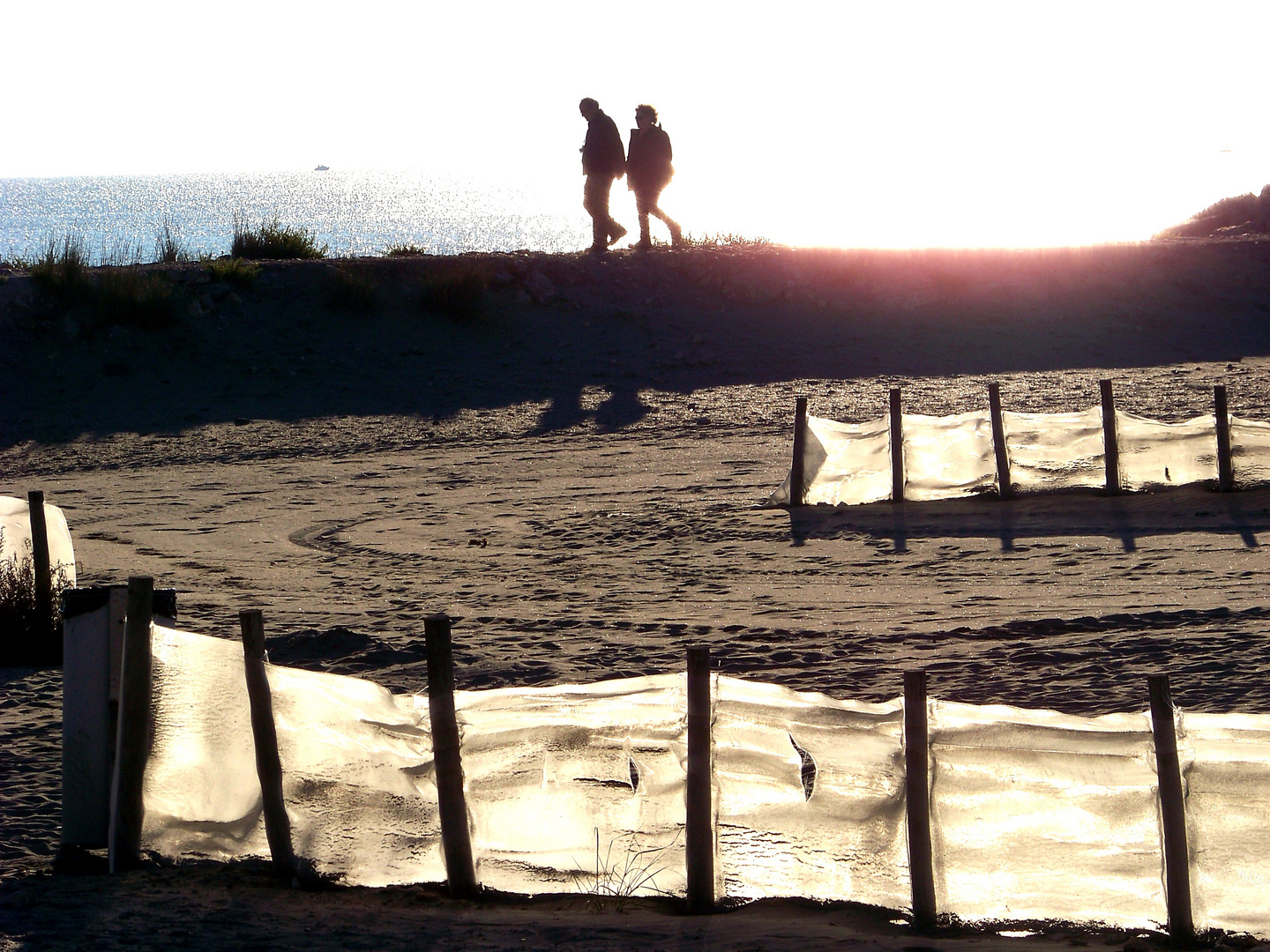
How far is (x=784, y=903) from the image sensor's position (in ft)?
14.4

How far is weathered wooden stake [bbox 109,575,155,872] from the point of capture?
15.9 ft

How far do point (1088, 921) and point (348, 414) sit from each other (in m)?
13.6

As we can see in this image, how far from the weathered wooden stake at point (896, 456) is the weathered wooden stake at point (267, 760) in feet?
23.6

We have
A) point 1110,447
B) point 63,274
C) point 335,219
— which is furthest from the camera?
point 335,219

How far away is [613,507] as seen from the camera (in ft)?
37.6

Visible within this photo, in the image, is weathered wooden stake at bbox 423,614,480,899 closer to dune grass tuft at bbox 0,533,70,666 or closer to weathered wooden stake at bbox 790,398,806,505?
dune grass tuft at bbox 0,533,70,666

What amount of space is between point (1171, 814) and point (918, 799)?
80 centimetres

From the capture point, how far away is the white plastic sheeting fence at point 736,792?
4.25m

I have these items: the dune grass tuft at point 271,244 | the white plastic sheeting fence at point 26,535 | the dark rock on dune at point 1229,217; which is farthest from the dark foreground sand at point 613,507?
the dark rock on dune at point 1229,217

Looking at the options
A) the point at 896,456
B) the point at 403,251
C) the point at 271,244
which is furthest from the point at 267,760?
the point at 403,251

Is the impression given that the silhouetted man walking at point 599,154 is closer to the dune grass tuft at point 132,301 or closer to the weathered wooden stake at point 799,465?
the dune grass tuft at point 132,301

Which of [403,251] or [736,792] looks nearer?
[736,792]

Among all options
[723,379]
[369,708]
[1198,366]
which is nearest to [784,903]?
[369,708]

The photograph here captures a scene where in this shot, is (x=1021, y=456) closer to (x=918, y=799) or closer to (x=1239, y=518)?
(x=1239, y=518)
